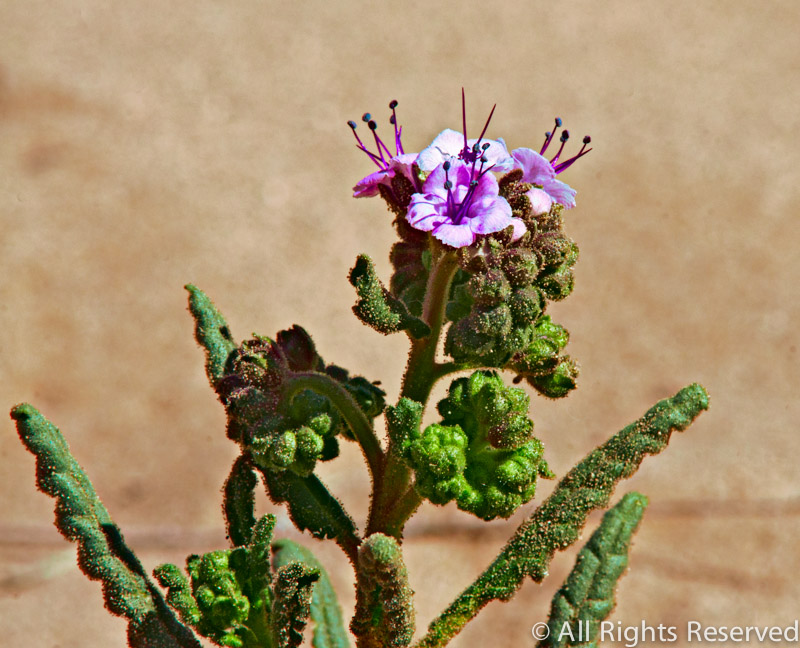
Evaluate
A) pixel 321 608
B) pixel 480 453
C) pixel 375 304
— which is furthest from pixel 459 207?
pixel 321 608

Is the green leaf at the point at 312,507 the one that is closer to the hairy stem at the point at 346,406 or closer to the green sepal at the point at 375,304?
the hairy stem at the point at 346,406

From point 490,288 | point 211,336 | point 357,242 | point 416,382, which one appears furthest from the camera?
point 357,242

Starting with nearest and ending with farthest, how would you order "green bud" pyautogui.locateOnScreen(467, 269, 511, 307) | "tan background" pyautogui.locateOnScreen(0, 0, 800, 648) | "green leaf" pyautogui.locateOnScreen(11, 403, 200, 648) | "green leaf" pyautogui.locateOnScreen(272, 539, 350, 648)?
1. "green bud" pyautogui.locateOnScreen(467, 269, 511, 307)
2. "green leaf" pyautogui.locateOnScreen(11, 403, 200, 648)
3. "green leaf" pyautogui.locateOnScreen(272, 539, 350, 648)
4. "tan background" pyautogui.locateOnScreen(0, 0, 800, 648)

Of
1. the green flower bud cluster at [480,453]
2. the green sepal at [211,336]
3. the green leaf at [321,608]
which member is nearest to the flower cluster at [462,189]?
the green flower bud cluster at [480,453]

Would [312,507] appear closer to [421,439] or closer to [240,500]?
[240,500]

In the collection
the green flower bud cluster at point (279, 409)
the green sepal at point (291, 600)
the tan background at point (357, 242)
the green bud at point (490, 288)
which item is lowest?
the green sepal at point (291, 600)

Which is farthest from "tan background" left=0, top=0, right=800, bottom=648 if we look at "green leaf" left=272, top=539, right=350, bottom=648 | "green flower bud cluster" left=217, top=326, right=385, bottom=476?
"green flower bud cluster" left=217, top=326, right=385, bottom=476

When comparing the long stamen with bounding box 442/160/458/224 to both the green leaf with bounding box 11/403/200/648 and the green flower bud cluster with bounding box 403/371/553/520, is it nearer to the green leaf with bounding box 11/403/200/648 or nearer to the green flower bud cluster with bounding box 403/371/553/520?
the green flower bud cluster with bounding box 403/371/553/520

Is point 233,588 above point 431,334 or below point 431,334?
below
